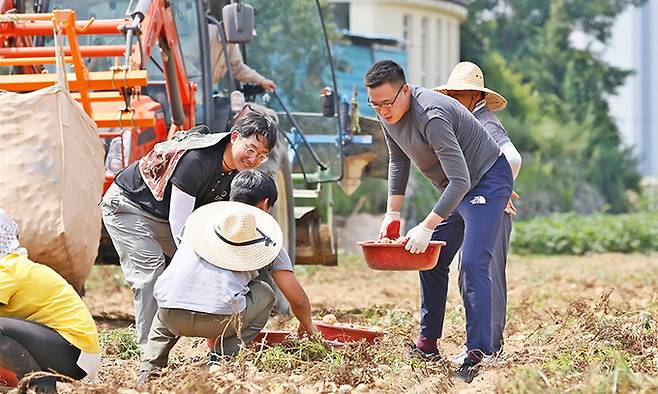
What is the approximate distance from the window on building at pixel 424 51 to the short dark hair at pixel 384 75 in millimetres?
30339

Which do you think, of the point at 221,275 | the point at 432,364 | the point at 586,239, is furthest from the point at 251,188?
the point at 586,239

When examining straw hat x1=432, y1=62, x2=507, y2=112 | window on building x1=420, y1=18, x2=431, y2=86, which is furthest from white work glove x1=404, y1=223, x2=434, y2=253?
window on building x1=420, y1=18, x2=431, y2=86

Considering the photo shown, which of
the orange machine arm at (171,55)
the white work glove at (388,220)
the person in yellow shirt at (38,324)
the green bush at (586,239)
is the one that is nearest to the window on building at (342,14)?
the green bush at (586,239)

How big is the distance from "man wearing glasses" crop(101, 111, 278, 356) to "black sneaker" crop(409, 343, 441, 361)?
1.33 m

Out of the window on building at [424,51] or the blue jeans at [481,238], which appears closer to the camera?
the blue jeans at [481,238]

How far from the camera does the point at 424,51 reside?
3606cm

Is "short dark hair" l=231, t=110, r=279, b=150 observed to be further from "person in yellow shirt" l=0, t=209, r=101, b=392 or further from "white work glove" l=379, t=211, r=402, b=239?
"person in yellow shirt" l=0, t=209, r=101, b=392

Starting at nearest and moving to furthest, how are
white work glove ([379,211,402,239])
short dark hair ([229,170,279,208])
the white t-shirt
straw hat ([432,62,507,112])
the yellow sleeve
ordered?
the yellow sleeve → the white t-shirt → short dark hair ([229,170,279,208]) → white work glove ([379,211,402,239]) → straw hat ([432,62,507,112])

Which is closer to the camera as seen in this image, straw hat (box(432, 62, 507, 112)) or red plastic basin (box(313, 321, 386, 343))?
red plastic basin (box(313, 321, 386, 343))

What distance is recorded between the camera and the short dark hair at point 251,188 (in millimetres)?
5641

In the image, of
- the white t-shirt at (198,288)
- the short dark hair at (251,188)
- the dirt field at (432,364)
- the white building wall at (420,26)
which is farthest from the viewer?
the white building wall at (420,26)

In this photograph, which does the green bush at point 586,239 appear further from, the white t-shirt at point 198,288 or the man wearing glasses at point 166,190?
the white t-shirt at point 198,288

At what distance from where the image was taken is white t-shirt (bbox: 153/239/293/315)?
545 cm

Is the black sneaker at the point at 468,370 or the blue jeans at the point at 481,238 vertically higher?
the blue jeans at the point at 481,238
